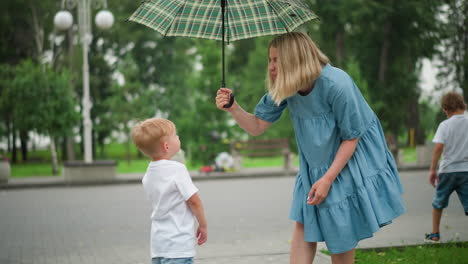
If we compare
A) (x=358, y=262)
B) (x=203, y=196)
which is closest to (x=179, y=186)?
(x=358, y=262)

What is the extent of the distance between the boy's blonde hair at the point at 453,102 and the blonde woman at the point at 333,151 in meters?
3.21

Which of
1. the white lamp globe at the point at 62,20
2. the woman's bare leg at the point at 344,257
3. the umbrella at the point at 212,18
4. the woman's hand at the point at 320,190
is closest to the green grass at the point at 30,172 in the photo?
the white lamp globe at the point at 62,20

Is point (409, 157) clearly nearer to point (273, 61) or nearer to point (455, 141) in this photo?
point (455, 141)

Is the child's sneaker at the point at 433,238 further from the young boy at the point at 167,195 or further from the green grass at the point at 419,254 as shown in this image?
the young boy at the point at 167,195

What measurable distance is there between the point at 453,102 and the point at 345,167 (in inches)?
138

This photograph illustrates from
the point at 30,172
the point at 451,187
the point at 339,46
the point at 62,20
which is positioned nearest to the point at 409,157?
the point at 339,46

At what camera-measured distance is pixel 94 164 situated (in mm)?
16922

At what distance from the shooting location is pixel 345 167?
11.1 ft

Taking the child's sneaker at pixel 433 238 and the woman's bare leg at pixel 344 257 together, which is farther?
the child's sneaker at pixel 433 238

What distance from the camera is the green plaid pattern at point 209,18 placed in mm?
4395

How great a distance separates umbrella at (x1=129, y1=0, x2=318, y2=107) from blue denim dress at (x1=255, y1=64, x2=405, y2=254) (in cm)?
111

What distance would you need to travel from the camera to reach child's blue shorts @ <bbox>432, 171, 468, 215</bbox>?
6.32 m

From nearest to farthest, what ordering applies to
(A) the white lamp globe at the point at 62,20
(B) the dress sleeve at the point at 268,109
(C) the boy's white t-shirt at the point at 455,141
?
(B) the dress sleeve at the point at 268,109, (C) the boy's white t-shirt at the point at 455,141, (A) the white lamp globe at the point at 62,20

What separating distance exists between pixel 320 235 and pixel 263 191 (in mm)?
10713
